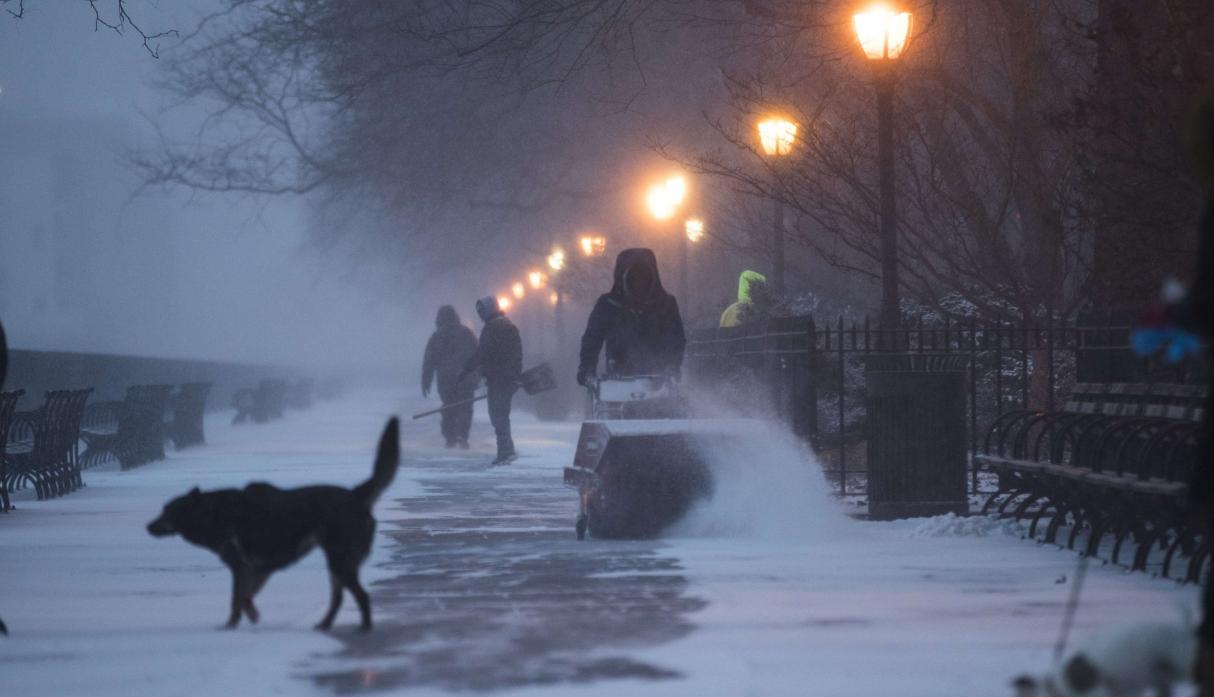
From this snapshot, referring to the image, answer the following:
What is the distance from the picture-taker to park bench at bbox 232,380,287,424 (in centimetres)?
4112

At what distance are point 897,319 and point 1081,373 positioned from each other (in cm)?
234

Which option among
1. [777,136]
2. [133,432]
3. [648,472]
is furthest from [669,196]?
[648,472]

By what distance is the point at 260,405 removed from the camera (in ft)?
137

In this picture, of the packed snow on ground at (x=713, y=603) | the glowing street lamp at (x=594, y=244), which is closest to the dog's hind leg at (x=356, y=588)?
the packed snow on ground at (x=713, y=603)

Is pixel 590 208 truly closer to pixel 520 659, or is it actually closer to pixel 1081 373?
pixel 1081 373

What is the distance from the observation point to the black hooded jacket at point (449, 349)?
92.1 feet

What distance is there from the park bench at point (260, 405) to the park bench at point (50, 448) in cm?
2112

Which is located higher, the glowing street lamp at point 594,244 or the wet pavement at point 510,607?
the glowing street lamp at point 594,244

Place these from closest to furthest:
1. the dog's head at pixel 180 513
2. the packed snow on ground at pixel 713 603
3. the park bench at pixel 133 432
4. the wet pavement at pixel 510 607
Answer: the packed snow on ground at pixel 713 603 → the wet pavement at pixel 510 607 → the dog's head at pixel 180 513 → the park bench at pixel 133 432

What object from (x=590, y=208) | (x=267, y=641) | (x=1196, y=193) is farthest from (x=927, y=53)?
(x=590, y=208)

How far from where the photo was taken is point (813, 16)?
19562 millimetres

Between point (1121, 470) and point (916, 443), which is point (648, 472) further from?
point (1121, 470)

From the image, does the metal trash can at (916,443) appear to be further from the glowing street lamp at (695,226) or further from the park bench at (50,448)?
the glowing street lamp at (695,226)

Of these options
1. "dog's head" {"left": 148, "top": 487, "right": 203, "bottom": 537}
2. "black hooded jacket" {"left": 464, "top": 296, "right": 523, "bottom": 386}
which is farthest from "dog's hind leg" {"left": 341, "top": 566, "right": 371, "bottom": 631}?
"black hooded jacket" {"left": 464, "top": 296, "right": 523, "bottom": 386}
